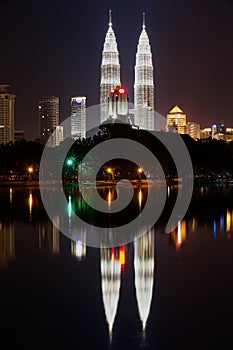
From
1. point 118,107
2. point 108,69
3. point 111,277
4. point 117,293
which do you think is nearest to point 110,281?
point 111,277

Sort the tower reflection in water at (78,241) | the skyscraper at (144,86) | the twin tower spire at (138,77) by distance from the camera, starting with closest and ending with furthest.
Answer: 1. the tower reflection in water at (78,241)
2. the twin tower spire at (138,77)
3. the skyscraper at (144,86)

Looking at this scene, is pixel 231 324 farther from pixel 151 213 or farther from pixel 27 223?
pixel 151 213

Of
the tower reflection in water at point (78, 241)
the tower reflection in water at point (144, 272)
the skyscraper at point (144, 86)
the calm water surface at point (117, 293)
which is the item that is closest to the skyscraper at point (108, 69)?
the skyscraper at point (144, 86)

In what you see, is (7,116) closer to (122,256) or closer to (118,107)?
(118,107)

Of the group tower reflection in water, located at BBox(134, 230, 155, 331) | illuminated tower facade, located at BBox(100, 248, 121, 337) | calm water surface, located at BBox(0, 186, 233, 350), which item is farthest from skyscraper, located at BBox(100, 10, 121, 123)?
illuminated tower facade, located at BBox(100, 248, 121, 337)

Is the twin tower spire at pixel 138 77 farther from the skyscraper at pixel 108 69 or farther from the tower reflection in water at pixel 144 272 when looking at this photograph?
the tower reflection in water at pixel 144 272

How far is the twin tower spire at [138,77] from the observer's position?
162363 mm

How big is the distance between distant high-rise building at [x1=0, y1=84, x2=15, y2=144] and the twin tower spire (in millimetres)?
33859

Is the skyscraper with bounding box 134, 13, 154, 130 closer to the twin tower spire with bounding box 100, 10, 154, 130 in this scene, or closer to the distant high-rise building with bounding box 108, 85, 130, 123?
the twin tower spire with bounding box 100, 10, 154, 130

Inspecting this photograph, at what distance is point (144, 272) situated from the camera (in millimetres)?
12922

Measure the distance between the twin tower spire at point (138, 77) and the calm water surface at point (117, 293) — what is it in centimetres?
14746

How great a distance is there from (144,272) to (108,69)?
158250 mm

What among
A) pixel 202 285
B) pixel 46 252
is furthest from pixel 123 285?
pixel 46 252

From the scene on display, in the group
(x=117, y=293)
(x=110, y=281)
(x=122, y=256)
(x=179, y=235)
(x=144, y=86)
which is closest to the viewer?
(x=117, y=293)
